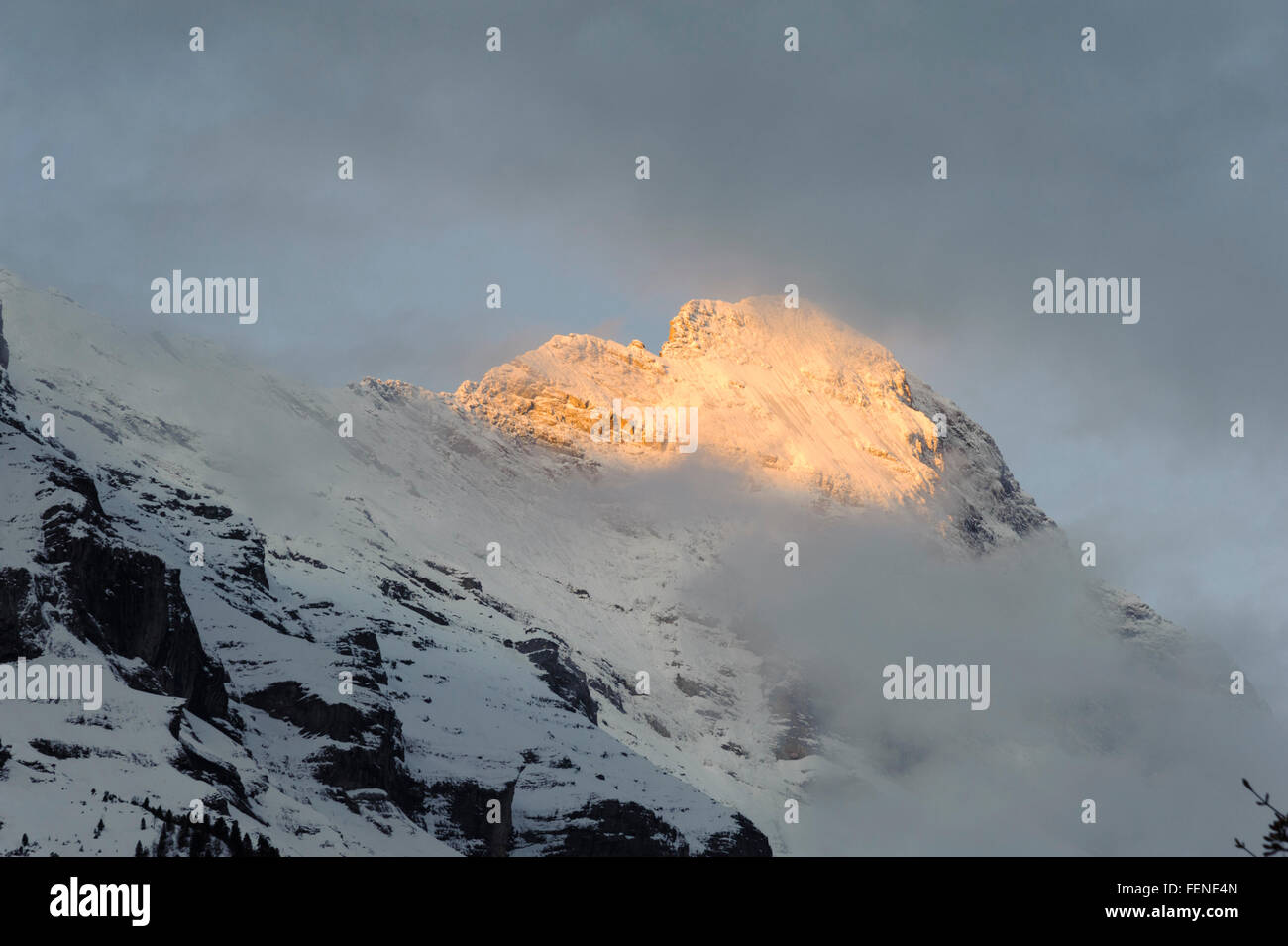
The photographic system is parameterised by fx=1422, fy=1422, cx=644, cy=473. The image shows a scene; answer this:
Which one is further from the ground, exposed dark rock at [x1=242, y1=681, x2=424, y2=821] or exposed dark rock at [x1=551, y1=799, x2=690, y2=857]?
exposed dark rock at [x1=242, y1=681, x2=424, y2=821]

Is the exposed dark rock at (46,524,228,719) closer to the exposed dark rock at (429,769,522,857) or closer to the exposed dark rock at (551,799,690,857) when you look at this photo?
the exposed dark rock at (429,769,522,857)

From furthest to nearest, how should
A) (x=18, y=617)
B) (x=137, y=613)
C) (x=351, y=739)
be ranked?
(x=351, y=739) → (x=137, y=613) → (x=18, y=617)

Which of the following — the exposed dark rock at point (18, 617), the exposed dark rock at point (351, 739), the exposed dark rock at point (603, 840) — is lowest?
the exposed dark rock at point (603, 840)

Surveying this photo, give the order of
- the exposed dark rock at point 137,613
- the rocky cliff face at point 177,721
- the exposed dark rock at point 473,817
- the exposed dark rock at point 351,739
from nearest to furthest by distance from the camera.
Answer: the rocky cliff face at point 177,721
the exposed dark rock at point 137,613
the exposed dark rock at point 351,739
the exposed dark rock at point 473,817

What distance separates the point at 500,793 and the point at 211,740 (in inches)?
1987

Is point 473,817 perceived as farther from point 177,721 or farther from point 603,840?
point 177,721

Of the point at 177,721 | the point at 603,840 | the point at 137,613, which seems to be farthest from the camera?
the point at 603,840

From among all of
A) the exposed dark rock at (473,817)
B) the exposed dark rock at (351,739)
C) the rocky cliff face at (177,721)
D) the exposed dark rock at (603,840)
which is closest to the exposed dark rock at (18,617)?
the rocky cliff face at (177,721)

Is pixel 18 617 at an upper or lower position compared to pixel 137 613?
lower

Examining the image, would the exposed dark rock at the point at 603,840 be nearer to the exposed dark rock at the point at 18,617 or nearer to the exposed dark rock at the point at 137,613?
the exposed dark rock at the point at 137,613

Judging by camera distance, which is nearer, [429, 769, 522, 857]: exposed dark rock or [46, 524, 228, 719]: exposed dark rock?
[46, 524, 228, 719]: exposed dark rock

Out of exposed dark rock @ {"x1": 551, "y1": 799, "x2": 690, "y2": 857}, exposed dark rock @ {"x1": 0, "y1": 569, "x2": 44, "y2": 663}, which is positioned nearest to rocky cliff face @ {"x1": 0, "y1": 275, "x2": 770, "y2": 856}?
exposed dark rock @ {"x1": 0, "y1": 569, "x2": 44, "y2": 663}

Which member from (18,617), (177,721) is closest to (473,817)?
(177,721)
